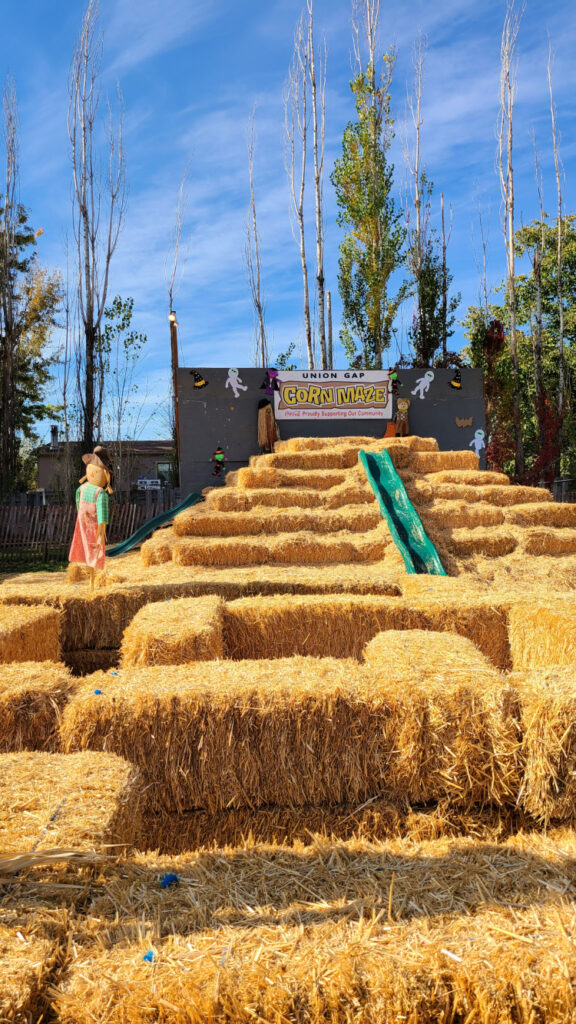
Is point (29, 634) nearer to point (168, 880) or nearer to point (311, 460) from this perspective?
point (168, 880)

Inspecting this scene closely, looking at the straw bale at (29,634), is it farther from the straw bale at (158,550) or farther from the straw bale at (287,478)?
the straw bale at (287,478)

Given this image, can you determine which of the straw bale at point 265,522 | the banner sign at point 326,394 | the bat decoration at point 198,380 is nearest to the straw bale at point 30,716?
the straw bale at point 265,522

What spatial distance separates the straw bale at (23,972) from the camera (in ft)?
5.11

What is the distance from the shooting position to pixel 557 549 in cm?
875

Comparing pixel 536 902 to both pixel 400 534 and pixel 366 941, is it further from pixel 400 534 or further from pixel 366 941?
pixel 400 534

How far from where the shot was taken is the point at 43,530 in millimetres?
15977

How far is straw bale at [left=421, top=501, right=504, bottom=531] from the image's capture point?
9.22 m

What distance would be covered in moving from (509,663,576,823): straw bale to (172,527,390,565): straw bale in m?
5.08

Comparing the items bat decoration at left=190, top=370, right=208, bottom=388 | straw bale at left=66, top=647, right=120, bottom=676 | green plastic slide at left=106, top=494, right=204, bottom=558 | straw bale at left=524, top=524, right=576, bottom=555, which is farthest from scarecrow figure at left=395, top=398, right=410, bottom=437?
straw bale at left=66, top=647, right=120, bottom=676

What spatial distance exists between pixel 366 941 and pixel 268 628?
361 centimetres

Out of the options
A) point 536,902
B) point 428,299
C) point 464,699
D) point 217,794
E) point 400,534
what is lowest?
point 217,794

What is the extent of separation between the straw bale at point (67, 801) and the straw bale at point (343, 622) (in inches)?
101

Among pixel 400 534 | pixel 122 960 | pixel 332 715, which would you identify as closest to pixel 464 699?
pixel 332 715

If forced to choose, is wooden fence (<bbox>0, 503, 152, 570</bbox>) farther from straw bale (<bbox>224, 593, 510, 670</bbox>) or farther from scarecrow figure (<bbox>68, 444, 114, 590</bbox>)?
straw bale (<bbox>224, 593, 510, 670</bbox>)
